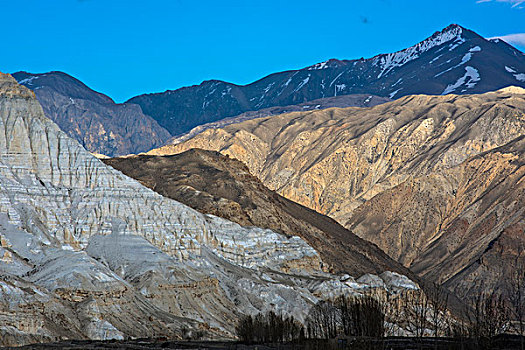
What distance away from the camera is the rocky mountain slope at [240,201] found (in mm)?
145250

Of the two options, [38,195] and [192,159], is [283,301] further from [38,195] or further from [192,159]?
[192,159]

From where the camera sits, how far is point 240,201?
15462 cm

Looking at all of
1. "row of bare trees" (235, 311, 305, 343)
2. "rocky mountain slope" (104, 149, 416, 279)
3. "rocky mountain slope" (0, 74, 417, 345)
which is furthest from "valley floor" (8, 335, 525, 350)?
"rocky mountain slope" (104, 149, 416, 279)

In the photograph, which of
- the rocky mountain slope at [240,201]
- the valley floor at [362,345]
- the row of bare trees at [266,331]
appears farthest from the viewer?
the rocky mountain slope at [240,201]

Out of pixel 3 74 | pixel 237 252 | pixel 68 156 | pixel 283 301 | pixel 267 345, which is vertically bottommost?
pixel 267 345

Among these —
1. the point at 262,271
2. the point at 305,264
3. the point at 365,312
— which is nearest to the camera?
the point at 365,312

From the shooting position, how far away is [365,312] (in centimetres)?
6744

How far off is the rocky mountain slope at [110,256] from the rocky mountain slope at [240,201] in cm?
2176

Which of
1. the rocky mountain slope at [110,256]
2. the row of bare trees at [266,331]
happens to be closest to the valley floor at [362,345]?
the row of bare trees at [266,331]

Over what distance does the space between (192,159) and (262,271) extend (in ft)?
212

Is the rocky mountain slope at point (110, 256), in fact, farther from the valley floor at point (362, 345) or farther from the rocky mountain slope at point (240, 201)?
the rocky mountain slope at point (240, 201)

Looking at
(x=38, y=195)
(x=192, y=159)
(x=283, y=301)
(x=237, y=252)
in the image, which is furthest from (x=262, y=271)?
(x=192, y=159)

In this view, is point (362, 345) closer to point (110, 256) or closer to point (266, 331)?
point (266, 331)

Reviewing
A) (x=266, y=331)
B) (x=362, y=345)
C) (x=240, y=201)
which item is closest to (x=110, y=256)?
(x=266, y=331)
